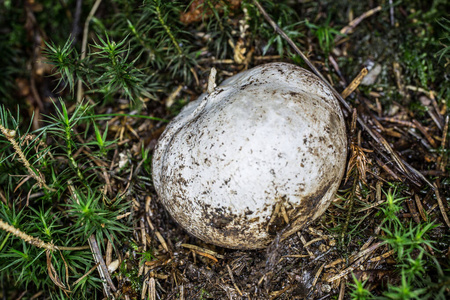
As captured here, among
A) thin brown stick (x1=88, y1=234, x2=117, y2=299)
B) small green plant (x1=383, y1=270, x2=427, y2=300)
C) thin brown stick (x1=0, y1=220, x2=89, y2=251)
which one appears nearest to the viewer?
small green plant (x1=383, y1=270, x2=427, y2=300)

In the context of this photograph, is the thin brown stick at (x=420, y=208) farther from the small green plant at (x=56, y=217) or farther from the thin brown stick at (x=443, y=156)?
the small green plant at (x=56, y=217)

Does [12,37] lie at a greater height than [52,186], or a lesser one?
greater

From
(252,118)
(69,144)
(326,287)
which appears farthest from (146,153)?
(326,287)

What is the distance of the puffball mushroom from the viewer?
85.0 inches

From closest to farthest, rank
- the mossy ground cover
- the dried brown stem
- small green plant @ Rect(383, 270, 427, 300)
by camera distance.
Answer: small green plant @ Rect(383, 270, 427, 300), the dried brown stem, the mossy ground cover

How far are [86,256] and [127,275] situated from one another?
39cm

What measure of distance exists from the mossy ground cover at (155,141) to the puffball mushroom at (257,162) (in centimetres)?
33

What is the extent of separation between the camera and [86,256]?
8.83 feet

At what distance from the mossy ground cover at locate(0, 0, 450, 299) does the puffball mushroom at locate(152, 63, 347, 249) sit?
326 millimetres

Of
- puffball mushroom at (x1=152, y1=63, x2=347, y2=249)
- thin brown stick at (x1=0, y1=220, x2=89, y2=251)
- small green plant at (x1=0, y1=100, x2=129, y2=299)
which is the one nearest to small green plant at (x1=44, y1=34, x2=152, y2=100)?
small green plant at (x1=0, y1=100, x2=129, y2=299)

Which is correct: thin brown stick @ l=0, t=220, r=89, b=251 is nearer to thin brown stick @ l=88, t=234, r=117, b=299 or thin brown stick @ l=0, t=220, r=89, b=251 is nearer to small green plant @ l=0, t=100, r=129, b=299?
small green plant @ l=0, t=100, r=129, b=299

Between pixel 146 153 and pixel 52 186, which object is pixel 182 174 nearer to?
pixel 146 153

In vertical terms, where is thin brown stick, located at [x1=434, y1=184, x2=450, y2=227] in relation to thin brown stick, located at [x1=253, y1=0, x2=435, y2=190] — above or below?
below

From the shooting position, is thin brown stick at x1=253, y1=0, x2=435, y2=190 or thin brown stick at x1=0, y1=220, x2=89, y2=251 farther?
thin brown stick at x1=253, y1=0, x2=435, y2=190
